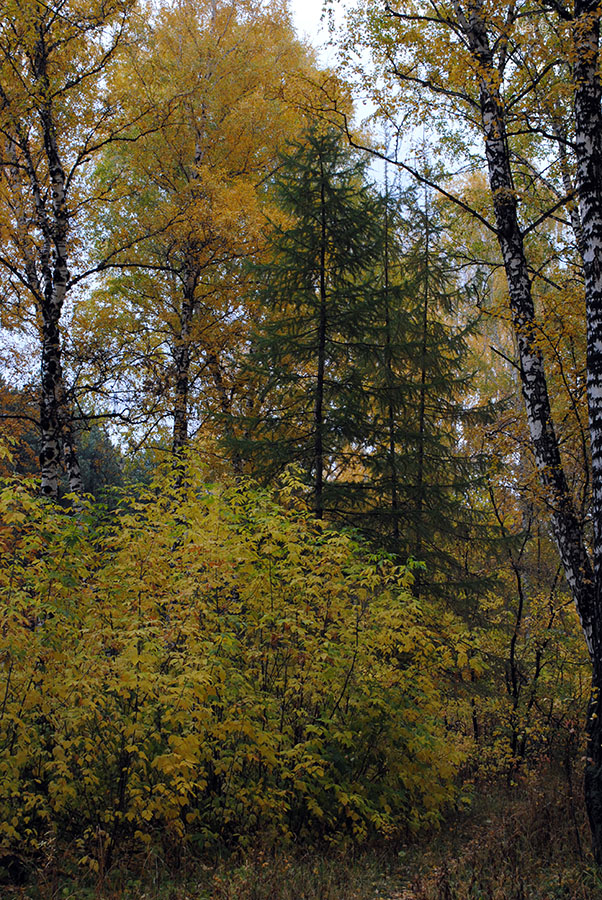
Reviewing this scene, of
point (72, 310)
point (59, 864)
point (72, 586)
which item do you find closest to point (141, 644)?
point (72, 586)

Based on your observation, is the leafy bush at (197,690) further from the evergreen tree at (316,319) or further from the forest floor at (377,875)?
the evergreen tree at (316,319)

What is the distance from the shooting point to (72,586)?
19.6ft

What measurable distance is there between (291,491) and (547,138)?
553cm

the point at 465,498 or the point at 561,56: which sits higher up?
the point at 561,56

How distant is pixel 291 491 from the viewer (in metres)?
8.51

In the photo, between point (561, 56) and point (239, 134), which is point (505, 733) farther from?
point (239, 134)

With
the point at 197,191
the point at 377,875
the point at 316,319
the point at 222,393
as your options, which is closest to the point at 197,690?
the point at 377,875

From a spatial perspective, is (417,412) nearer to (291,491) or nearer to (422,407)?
(422,407)

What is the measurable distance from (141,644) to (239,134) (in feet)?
39.2

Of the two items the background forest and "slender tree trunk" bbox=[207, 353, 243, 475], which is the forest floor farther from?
"slender tree trunk" bbox=[207, 353, 243, 475]

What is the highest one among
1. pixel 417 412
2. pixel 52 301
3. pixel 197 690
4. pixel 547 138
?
pixel 547 138

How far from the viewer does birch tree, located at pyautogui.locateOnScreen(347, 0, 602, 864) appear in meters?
5.84

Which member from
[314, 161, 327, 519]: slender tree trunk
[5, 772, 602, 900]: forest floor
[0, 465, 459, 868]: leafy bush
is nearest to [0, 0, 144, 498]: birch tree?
[0, 465, 459, 868]: leafy bush

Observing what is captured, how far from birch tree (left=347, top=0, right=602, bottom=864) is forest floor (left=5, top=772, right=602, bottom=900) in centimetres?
66
